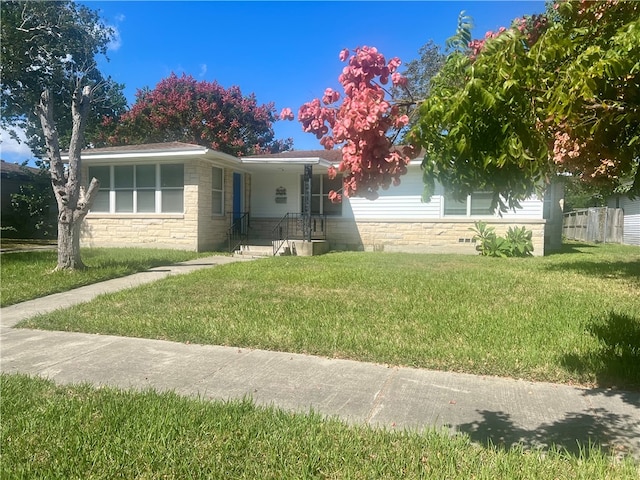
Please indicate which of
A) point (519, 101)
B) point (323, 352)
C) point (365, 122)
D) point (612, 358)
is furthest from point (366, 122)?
point (612, 358)

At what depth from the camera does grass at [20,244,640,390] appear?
15.6 ft

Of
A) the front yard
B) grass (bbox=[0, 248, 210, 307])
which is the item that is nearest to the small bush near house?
the front yard

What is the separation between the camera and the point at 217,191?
16.1 metres

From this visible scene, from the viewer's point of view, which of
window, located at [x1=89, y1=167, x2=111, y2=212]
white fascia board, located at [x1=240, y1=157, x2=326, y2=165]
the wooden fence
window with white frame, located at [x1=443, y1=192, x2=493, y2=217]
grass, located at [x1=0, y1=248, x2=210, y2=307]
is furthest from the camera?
the wooden fence

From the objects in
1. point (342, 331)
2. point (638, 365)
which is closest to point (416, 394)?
point (342, 331)

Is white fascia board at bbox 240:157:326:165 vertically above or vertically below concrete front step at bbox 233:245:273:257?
above

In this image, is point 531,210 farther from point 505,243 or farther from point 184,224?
point 184,224

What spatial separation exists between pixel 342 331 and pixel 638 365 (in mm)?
2981

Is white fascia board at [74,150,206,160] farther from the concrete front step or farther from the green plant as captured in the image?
the green plant

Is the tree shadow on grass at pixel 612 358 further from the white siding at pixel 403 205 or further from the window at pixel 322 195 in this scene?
the window at pixel 322 195

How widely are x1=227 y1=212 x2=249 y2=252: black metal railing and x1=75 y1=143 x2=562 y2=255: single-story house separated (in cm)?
4

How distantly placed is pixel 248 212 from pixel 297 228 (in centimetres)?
210

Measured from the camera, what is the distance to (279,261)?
1255 centimetres

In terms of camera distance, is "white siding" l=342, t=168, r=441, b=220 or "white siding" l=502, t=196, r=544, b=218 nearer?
"white siding" l=502, t=196, r=544, b=218
